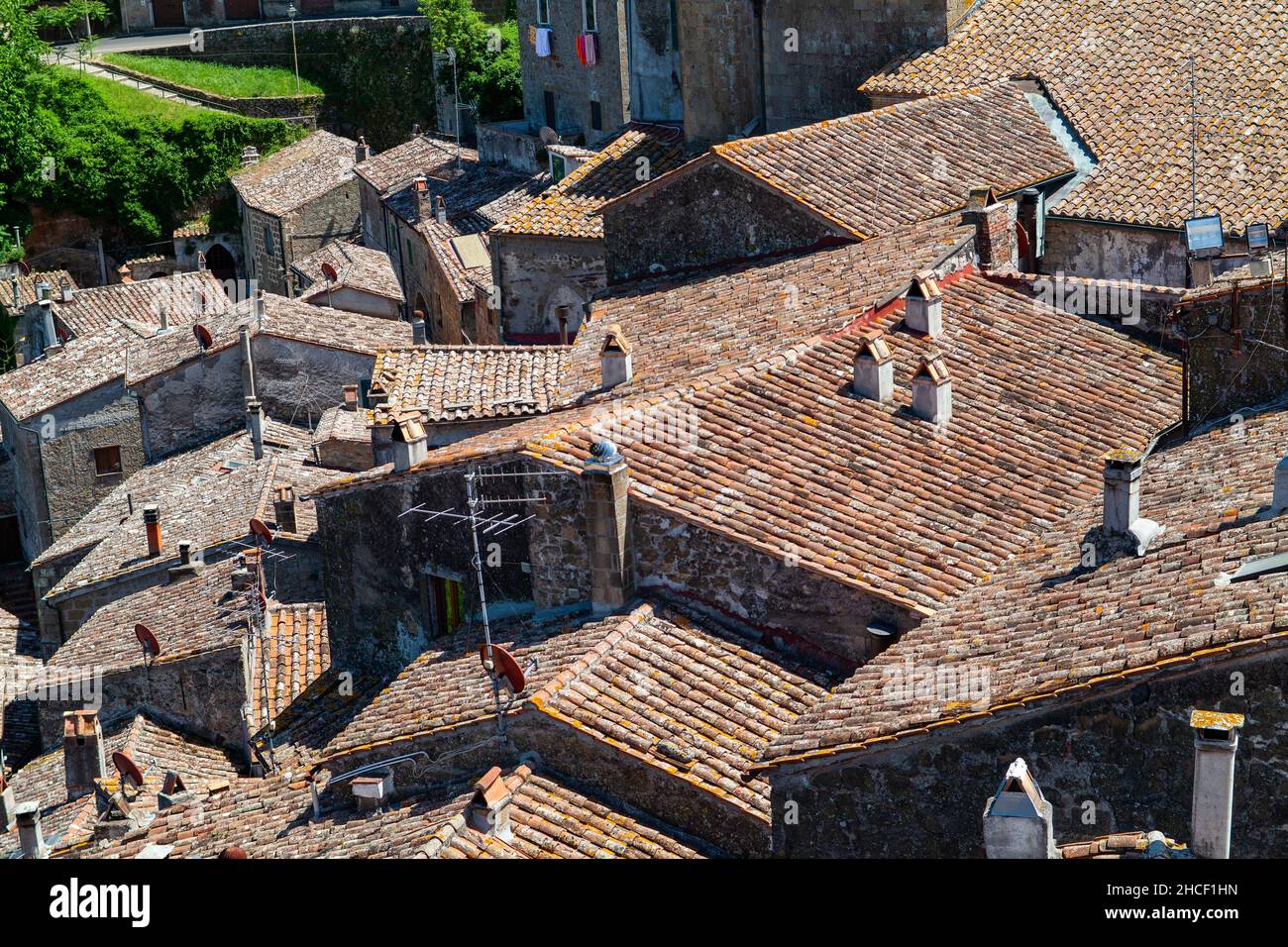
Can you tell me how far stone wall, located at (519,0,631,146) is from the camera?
37125 millimetres

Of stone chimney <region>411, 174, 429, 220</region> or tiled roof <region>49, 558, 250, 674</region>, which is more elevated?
stone chimney <region>411, 174, 429, 220</region>

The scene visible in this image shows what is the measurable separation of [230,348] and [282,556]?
8.45 meters

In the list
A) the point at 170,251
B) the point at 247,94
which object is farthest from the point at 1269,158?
the point at 247,94

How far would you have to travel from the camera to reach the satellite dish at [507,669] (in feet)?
44.2

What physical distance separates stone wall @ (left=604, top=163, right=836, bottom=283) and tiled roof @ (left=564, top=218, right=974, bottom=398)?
325 millimetres

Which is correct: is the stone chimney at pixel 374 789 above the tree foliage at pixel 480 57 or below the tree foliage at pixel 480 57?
below

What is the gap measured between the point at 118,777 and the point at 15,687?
5.58 m

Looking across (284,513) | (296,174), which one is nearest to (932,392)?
(284,513)

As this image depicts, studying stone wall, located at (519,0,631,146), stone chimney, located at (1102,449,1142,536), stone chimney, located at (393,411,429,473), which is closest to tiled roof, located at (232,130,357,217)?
stone wall, located at (519,0,631,146)

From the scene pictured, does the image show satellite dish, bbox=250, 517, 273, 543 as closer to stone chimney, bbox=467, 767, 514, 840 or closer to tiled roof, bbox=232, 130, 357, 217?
stone chimney, bbox=467, 767, 514, 840

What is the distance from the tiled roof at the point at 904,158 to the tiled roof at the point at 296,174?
1037 inches

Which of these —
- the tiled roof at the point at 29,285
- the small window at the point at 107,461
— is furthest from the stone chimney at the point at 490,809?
the tiled roof at the point at 29,285

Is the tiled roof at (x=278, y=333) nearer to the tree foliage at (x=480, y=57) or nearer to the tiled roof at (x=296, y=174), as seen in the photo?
the tiled roof at (x=296, y=174)

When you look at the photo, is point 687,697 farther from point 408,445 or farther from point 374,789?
point 408,445
